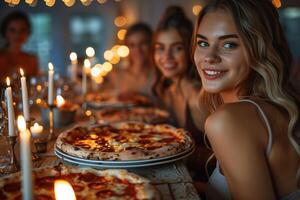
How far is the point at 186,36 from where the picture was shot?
Result: 346 cm

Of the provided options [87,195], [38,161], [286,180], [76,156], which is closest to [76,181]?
[87,195]

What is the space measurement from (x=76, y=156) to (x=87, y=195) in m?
0.40

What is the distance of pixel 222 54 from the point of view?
180 centimetres

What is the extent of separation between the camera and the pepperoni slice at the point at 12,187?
140 cm

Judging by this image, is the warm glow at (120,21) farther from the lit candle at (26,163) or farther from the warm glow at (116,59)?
the lit candle at (26,163)

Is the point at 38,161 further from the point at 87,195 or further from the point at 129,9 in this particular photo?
the point at 129,9

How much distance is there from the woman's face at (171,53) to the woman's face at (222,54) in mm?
1553

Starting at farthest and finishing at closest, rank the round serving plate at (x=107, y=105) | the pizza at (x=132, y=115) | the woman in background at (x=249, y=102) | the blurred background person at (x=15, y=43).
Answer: the blurred background person at (x=15, y=43) → the round serving plate at (x=107, y=105) → the pizza at (x=132, y=115) → the woman in background at (x=249, y=102)

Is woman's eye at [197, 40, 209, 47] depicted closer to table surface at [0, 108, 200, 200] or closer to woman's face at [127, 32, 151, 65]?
table surface at [0, 108, 200, 200]

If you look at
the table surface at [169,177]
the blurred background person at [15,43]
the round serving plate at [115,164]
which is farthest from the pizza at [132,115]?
the blurred background person at [15,43]

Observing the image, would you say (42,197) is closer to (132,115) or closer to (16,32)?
(132,115)

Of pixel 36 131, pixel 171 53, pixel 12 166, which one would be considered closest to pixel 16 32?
pixel 171 53

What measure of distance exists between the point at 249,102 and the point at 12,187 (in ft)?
3.57

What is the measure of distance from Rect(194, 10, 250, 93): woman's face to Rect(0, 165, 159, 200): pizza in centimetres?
69
